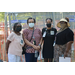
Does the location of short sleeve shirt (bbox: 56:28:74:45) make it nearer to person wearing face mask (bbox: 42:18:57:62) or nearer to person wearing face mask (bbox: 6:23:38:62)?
person wearing face mask (bbox: 42:18:57:62)

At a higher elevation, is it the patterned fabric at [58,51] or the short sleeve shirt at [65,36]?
the short sleeve shirt at [65,36]

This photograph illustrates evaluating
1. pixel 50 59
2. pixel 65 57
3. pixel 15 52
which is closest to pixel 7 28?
pixel 15 52

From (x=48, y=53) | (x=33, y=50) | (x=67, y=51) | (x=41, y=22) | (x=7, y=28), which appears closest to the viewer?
(x=67, y=51)

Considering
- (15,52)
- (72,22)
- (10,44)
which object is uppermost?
(72,22)

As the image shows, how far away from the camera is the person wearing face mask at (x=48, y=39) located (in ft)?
11.6

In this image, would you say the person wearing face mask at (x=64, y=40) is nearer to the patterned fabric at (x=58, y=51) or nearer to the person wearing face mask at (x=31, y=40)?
the patterned fabric at (x=58, y=51)

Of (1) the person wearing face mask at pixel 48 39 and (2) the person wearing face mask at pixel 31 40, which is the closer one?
(2) the person wearing face mask at pixel 31 40

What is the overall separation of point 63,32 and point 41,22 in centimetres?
194

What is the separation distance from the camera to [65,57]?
327 cm

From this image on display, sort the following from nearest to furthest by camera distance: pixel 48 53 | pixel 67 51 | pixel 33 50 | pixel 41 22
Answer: pixel 67 51 → pixel 33 50 → pixel 48 53 → pixel 41 22

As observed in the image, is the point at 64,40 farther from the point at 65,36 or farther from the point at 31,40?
the point at 31,40

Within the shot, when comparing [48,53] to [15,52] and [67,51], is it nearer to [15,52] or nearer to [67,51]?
[67,51]

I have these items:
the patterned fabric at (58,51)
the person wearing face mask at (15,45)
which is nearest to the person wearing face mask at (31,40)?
the person wearing face mask at (15,45)

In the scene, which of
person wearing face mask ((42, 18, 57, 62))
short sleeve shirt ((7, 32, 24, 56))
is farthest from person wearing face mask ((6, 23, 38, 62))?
person wearing face mask ((42, 18, 57, 62))
